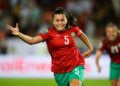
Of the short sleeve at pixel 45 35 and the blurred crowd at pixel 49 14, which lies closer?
the short sleeve at pixel 45 35

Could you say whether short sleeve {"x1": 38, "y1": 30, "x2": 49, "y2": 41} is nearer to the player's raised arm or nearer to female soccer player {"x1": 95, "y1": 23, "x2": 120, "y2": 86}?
the player's raised arm

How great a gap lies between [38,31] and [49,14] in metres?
0.98

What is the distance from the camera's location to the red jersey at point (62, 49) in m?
10.1

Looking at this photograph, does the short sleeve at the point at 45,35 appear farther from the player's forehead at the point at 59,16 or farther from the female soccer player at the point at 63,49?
the player's forehead at the point at 59,16

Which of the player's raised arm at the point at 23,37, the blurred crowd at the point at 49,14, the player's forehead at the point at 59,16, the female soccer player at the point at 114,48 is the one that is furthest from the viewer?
the blurred crowd at the point at 49,14

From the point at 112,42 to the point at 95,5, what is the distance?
9.46 meters

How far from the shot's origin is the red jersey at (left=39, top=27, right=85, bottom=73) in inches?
399

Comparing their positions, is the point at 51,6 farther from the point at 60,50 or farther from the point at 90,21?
the point at 60,50

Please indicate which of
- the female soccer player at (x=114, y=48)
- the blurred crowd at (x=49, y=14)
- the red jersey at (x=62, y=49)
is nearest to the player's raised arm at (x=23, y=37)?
the red jersey at (x=62, y=49)

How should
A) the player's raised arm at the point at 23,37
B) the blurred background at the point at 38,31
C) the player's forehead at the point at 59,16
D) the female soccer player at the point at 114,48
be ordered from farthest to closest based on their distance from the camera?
the blurred background at the point at 38,31
the female soccer player at the point at 114,48
the player's forehead at the point at 59,16
the player's raised arm at the point at 23,37

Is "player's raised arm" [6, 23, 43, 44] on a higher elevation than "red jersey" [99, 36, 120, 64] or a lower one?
higher

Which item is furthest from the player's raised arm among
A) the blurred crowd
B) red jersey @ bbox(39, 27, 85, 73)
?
the blurred crowd

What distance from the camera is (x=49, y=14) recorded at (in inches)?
858

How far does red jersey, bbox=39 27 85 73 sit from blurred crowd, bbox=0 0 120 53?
35.7ft
